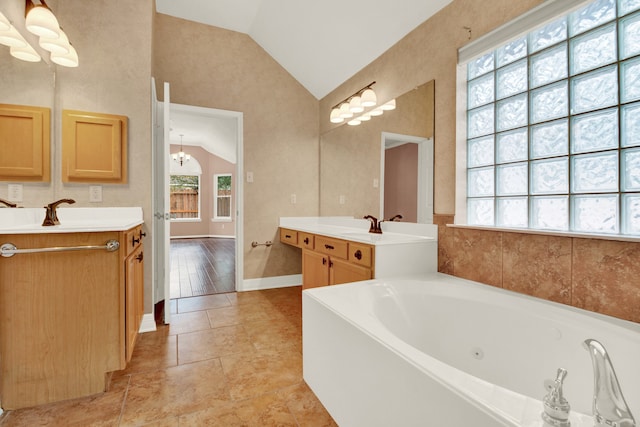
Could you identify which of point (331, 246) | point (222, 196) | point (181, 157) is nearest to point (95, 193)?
point (331, 246)

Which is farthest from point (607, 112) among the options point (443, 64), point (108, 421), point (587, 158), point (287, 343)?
point (108, 421)

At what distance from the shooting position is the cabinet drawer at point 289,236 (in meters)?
3.22

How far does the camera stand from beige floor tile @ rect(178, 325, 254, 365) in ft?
6.61

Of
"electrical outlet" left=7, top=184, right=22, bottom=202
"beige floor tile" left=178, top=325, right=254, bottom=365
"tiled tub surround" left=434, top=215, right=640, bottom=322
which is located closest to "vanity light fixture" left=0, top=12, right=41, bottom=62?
"electrical outlet" left=7, top=184, right=22, bottom=202

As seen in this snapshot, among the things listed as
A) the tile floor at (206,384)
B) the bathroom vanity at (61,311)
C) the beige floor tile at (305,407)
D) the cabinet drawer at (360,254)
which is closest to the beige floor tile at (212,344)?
Answer: the tile floor at (206,384)

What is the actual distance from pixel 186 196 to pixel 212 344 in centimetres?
769

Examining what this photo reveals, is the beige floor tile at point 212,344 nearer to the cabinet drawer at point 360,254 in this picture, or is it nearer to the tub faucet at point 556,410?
the cabinet drawer at point 360,254

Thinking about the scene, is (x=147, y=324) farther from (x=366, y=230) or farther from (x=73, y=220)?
(x=366, y=230)

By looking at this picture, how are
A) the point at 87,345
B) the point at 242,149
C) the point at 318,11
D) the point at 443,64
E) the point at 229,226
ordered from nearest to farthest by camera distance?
the point at 87,345, the point at 443,64, the point at 318,11, the point at 242,149, the point at 229,226

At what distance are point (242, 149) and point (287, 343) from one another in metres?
2.18

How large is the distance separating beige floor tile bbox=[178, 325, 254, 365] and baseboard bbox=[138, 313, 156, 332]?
0.31 meters

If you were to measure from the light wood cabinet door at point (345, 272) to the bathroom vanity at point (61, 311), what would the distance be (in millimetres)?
1368

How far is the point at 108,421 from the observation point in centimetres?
140

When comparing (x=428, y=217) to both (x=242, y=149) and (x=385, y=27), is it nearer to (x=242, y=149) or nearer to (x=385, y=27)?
(x=385, y=27)
